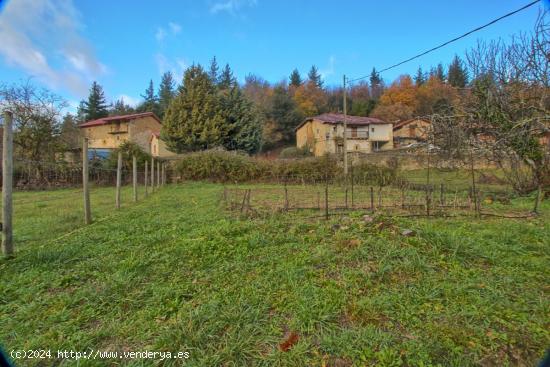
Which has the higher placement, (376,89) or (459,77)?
(376,89)

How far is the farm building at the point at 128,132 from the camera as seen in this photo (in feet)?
112

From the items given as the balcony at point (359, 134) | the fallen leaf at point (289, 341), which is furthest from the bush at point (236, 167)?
the balcony at point (359, 134)

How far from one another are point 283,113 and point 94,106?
1064 inches

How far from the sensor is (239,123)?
2580cm

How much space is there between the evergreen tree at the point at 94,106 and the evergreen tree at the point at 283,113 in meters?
24.7

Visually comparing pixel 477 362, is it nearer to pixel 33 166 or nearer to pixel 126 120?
pixel 33 166

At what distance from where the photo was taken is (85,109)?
44.6m

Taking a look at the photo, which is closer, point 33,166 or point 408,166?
point 33,166

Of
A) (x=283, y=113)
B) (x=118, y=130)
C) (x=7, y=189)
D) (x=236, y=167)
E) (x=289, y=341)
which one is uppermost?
(x=283, y=113)

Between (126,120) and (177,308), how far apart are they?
120ft

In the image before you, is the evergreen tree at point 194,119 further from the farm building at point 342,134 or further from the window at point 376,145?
the window at point 376,145

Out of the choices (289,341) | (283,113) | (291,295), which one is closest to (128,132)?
(283,113)

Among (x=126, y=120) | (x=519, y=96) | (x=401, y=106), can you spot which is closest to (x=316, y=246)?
(x=519, y=96)

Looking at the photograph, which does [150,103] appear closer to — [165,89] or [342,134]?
[165,89]
